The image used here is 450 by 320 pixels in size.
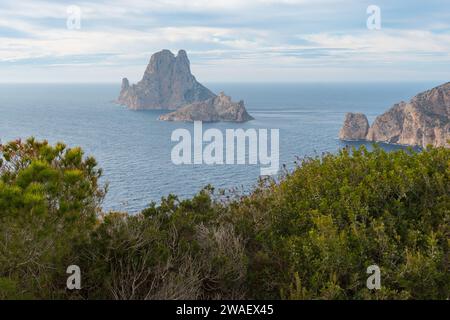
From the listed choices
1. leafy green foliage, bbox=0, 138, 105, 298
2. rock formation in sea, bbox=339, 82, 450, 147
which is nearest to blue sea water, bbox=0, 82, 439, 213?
rock formation in sea, bbox=339, 82, 450, 147

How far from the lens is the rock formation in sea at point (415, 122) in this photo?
11988 cm

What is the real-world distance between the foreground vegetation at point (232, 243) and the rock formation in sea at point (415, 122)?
379 ft

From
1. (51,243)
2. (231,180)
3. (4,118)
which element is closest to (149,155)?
(231,180)

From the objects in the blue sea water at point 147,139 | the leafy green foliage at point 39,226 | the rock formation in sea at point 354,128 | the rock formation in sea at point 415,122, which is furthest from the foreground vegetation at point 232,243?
the rock formation in sea at point 415,122

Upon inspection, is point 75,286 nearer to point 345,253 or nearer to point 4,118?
point 345,253

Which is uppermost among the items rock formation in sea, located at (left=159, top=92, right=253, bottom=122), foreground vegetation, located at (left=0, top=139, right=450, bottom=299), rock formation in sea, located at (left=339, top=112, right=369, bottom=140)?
rock formation in sea, located at (left=159, top=92, right=253, bottom=122)

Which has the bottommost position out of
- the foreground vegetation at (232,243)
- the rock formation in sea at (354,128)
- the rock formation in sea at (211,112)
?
the foreground vegetation at (232,243)

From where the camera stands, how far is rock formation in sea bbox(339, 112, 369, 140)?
12212 centimetres

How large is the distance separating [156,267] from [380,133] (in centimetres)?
13038

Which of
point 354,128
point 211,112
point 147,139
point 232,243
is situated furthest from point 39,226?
point 211,112

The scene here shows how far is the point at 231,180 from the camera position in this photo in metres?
69.1

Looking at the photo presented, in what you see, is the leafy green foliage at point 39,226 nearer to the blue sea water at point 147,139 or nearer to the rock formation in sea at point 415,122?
the blue sea water at point 147,139

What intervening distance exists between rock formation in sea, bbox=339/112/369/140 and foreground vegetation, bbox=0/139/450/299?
11518 cm

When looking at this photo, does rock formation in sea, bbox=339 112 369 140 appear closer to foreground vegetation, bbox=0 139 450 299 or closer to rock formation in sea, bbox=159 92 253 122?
rock formation in sea, bbox=159 92 253 122
